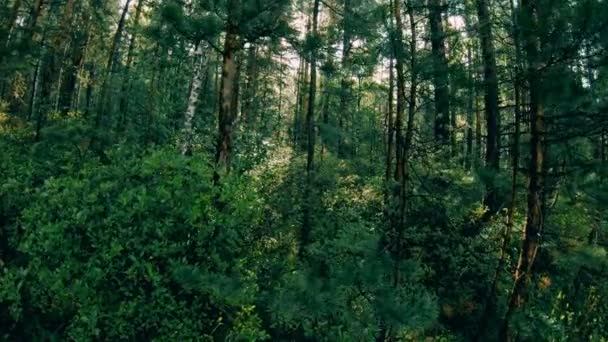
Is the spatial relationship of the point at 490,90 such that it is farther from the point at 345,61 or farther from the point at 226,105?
the point at 345,61

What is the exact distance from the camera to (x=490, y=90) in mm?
5184

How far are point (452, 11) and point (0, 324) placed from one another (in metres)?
7.10

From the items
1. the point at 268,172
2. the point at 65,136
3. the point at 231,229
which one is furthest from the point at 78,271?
the point at 268,172

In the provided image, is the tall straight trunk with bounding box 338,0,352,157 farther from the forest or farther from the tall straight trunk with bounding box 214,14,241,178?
the tall straight trunk with bounding box 214,14,241,178

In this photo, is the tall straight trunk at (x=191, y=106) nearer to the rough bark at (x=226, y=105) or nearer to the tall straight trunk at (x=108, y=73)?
the rough bark at (x=226, y=105)

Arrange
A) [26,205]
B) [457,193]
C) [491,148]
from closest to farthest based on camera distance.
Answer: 1. [26,205]
2. [457,193]
3. [491,148]

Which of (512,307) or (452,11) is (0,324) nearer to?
(512,307)

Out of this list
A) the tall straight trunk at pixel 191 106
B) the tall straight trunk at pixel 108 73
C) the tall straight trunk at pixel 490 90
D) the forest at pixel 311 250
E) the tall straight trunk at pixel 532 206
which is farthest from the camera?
the tall straight trunk at pixel 108 73

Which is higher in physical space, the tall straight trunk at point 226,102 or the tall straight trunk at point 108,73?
the tall straight trunk at point 108,73

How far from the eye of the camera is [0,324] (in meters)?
5.25

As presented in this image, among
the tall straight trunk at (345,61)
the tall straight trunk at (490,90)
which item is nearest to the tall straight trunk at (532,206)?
the tall straight trunk at (490,90)

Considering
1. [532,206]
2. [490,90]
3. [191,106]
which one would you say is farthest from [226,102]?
[191,106]

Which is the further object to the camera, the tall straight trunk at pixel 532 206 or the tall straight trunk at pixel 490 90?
the tall straight trunk at pixel 490 90

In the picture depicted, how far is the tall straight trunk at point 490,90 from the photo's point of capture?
514 centimetres
